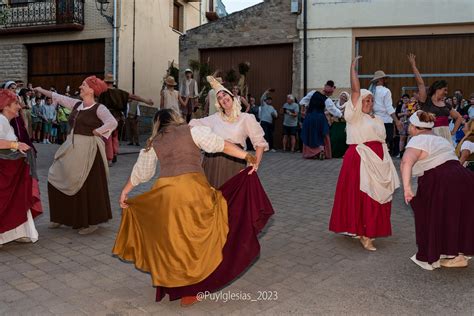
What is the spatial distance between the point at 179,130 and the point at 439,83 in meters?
4.54

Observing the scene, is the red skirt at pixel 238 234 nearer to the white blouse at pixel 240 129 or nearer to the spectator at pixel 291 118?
the white blouse at pixel 240 129

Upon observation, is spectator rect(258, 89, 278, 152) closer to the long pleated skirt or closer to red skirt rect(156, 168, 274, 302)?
the long pleated skirt

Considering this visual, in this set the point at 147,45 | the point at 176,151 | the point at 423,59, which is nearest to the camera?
the point at 176,151

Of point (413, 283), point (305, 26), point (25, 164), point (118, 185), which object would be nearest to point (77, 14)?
point (305, 26)

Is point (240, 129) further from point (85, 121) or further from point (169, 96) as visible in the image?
point (169, 96)

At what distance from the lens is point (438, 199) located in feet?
15.3

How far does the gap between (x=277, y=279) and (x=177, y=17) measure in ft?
69.4

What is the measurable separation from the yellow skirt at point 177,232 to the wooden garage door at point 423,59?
1332 centimetres

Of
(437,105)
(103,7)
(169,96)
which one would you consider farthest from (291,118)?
(103,7)

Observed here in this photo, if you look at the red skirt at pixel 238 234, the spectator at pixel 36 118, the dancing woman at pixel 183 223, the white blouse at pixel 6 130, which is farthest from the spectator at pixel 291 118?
the dancing woman at pixel 183 223

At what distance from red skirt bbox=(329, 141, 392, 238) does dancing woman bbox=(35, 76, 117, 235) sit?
9.25 ft

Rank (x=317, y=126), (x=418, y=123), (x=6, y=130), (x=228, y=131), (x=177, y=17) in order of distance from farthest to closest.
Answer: (x=177, y=17) → (x=317, y=126) → (x=6, y=130) → (x=228, y=131) → (x=418, y=123)

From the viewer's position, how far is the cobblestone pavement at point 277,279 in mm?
3941

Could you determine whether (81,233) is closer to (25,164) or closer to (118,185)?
(25,164)
